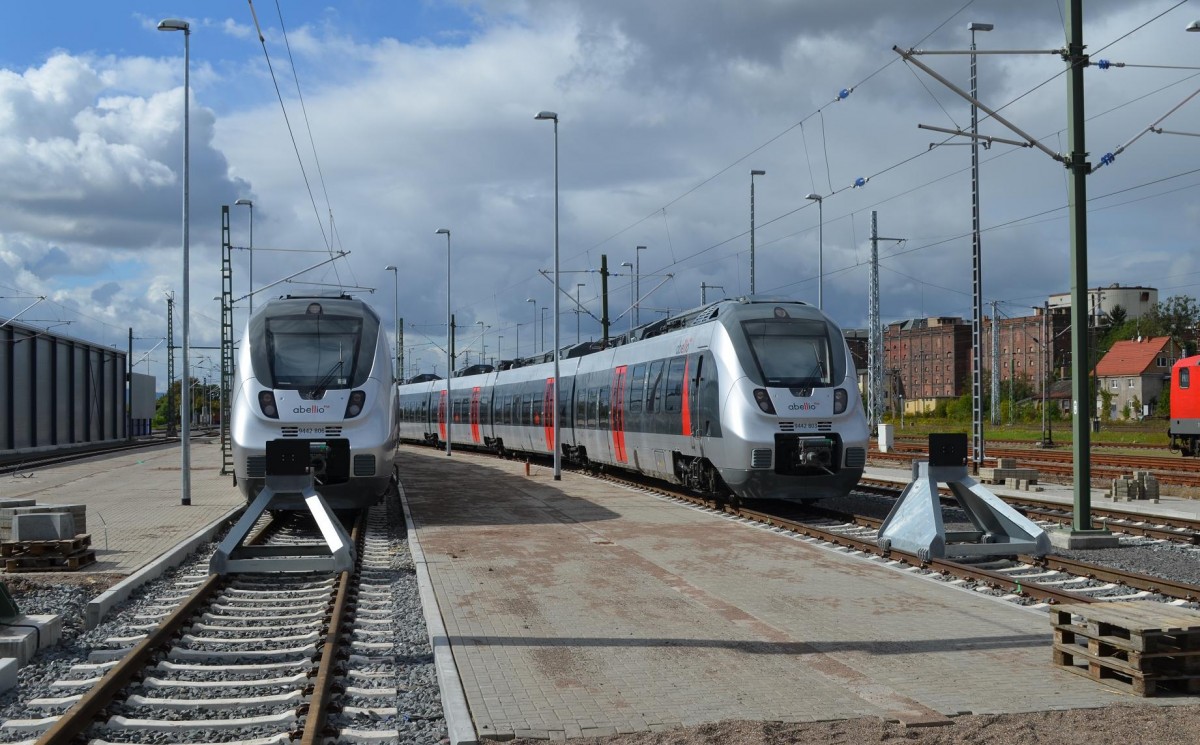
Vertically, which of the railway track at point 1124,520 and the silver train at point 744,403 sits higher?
the silver train at point 744,403

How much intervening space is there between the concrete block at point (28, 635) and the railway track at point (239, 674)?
0.39 m

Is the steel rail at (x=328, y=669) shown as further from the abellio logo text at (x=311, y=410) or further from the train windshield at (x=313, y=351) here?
the train windshield at (x=313, y=351)

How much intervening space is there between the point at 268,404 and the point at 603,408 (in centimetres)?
1221

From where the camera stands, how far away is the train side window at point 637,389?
75.4ft

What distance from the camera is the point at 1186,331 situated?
11262 centimetres

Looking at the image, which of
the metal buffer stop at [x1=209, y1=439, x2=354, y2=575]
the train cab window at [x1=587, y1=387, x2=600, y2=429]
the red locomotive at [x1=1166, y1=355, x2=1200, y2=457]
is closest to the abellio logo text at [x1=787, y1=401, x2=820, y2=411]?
the metal buffer stop at [x1=209, y1=439, x2=354, y2=575]

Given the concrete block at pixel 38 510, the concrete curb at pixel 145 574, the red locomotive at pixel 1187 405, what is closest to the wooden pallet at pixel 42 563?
the concrete curb at pixel 145 574

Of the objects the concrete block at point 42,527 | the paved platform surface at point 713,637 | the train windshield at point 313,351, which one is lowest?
the paved platform surface at point 713,637

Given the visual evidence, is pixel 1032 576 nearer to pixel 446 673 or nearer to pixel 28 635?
pixel 446 673

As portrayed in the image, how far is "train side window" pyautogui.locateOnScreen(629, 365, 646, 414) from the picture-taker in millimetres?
22969

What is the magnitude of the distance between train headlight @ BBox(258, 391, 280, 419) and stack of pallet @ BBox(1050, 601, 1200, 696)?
10868mm

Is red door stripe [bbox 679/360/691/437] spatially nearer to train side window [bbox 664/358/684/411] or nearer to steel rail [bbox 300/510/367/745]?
train side window [bbox 664/358/684/411]

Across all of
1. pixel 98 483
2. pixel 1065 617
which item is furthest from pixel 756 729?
pixel 98 483

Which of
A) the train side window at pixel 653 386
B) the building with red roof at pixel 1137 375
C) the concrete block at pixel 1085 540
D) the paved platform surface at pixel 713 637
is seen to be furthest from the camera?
the building with red roof at pixel 1137 375
